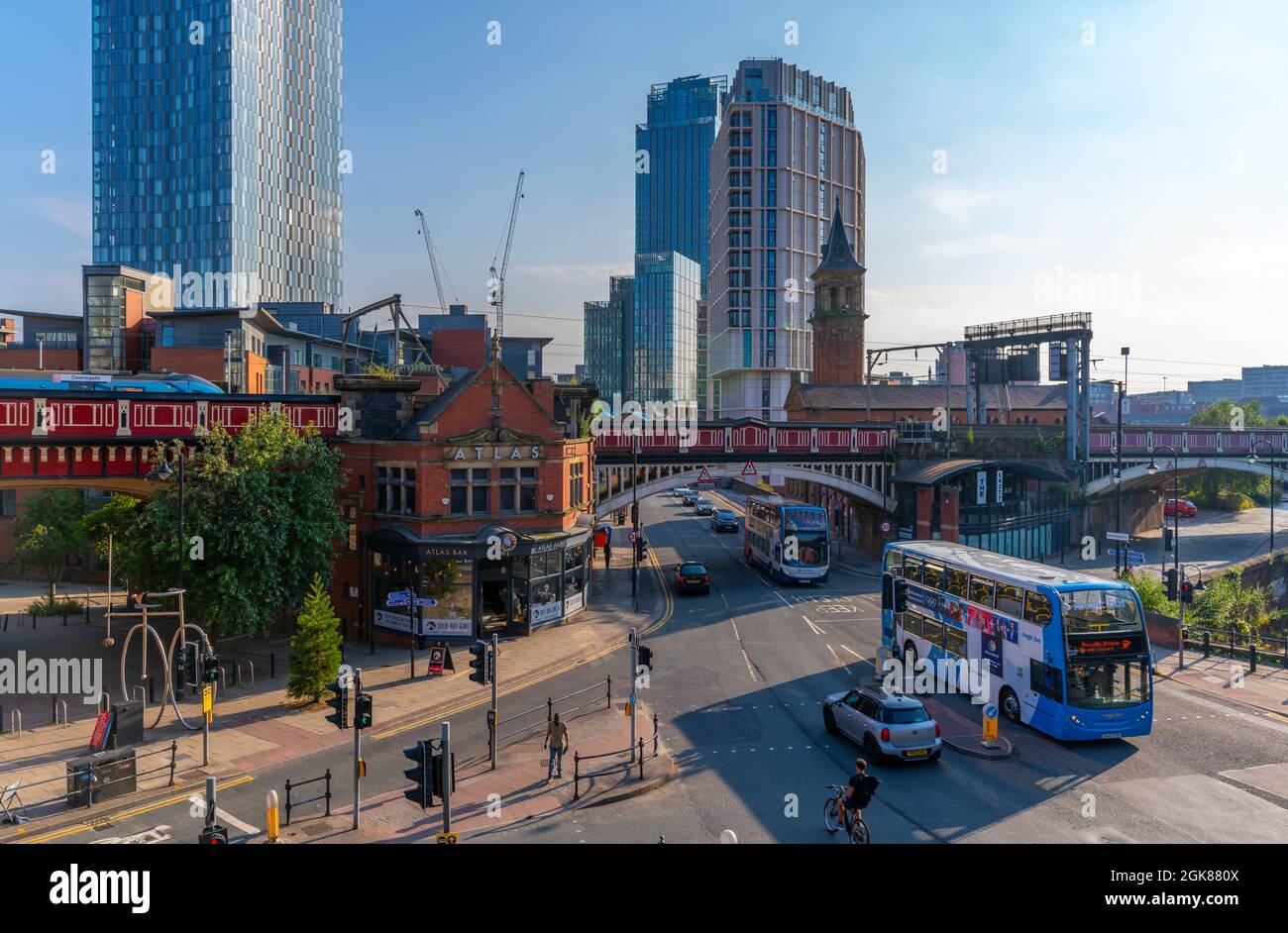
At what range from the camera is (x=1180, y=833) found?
16.4 metres

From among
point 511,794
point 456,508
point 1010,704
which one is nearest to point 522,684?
point 456,508

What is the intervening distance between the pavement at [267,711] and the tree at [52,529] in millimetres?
6725

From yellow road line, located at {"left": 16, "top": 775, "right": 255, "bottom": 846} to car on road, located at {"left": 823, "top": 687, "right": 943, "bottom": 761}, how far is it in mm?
15006

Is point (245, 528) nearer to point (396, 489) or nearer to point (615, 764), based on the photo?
point (396, 489)

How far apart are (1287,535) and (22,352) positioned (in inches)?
3956

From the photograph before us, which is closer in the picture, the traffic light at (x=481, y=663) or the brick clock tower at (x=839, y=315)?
the traffic light at (x=481, y=663)

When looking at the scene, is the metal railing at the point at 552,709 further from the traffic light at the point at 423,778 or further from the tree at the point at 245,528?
Answer: the tree at the point at 245,528

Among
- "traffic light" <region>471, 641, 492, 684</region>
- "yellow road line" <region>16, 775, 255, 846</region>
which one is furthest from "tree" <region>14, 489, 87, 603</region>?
"traffic light" <region>471, 641, 492, 684</region>

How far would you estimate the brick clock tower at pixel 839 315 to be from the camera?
95938 millimetres

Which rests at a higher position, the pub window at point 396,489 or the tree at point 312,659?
the pub window at point 396,489

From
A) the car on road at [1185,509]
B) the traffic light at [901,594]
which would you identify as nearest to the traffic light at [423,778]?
the traffic light at [901,594]
